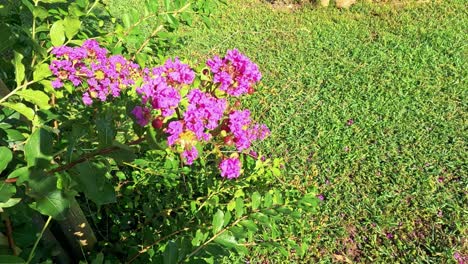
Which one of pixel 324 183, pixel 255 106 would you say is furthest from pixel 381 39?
pixel 324 183

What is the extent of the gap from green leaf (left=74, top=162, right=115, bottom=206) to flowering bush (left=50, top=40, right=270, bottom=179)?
0.48 ft

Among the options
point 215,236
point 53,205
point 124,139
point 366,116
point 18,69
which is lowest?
point 366,116

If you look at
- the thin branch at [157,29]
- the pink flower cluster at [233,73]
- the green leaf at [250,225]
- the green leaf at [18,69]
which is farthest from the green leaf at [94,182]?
the thin branch at [157,29]

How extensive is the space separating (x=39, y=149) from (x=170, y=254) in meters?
0.43

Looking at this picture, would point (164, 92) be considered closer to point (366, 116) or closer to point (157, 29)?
point (157, 29)

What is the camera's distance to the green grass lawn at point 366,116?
250cm

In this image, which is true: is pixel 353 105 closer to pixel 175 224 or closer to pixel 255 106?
pixel 255 106

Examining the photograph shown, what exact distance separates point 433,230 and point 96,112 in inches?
78.0

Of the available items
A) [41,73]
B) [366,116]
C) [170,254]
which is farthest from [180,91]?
[366,116]

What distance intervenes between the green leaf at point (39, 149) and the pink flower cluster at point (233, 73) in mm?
552

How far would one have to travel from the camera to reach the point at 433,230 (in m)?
2.48

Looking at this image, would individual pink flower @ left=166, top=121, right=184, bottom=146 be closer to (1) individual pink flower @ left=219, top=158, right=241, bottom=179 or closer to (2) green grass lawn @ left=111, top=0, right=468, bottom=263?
(1) individual pink flower @ left=219, top=158, right=241, bottom=179

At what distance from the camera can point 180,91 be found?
1341mm

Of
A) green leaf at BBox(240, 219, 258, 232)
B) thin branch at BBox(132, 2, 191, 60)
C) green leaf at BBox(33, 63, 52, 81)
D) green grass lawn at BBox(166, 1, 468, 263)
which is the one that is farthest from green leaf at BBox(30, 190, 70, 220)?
green grass lawn at BBox(166, 1, 468, 263)
